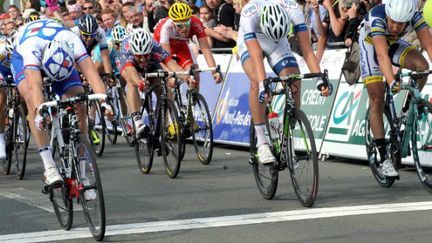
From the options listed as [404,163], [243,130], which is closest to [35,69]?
[404,163]

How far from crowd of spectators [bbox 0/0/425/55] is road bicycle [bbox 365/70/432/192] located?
2.16 metres

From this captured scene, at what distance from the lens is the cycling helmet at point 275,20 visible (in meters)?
9.87

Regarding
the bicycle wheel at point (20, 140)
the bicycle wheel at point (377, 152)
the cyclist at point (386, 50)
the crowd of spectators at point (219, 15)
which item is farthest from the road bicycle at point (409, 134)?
the bicycle wheel at point (20, 140)

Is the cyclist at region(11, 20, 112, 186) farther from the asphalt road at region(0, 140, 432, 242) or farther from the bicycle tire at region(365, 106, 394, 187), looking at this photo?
the bicycle tire at region(365, 106, 394, 187)

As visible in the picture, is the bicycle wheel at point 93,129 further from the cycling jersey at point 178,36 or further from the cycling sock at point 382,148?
the cycling sock at point 382,148

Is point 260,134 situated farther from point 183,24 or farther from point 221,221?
point 183,24

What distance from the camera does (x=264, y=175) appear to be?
10.5m

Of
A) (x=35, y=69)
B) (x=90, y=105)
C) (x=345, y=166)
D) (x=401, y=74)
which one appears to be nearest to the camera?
(x=35, y=69)

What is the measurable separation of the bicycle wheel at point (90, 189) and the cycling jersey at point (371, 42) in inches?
130

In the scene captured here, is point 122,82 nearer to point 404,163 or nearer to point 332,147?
point 332,147

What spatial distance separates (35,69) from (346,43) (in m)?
5.43

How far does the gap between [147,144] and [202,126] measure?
2.91ft

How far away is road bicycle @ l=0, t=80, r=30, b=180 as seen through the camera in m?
13.0

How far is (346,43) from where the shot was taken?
535 inches
